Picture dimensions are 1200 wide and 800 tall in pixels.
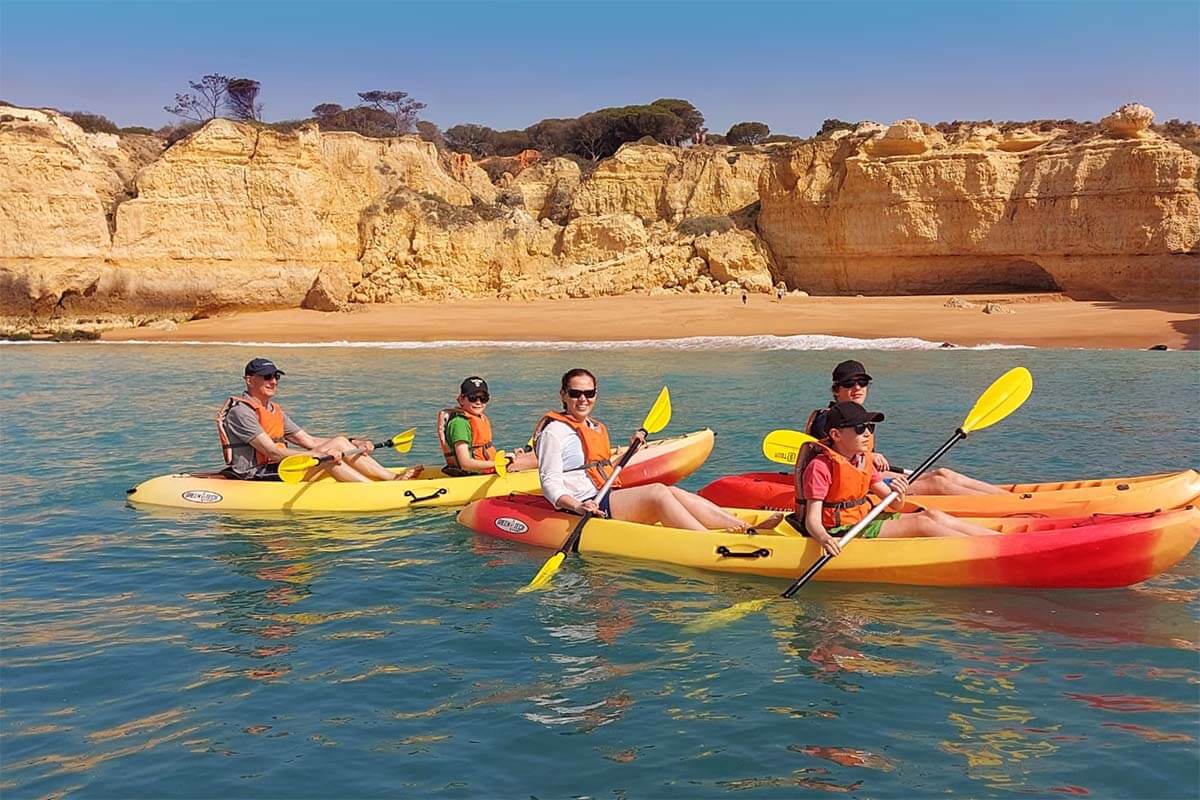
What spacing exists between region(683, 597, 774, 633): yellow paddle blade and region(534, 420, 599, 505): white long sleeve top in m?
1.50

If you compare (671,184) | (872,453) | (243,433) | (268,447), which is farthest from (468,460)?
(671,184)

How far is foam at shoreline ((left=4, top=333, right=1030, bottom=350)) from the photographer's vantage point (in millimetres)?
22031

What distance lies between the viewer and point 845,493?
5594mm

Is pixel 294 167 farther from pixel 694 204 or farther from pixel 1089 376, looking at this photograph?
pixel 1089 376

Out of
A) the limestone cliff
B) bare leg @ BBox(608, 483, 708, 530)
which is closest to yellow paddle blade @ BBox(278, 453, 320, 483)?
bare leg @ BBox(608, 483, 708, 530)

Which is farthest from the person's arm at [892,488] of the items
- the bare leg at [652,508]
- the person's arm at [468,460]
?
the person's arm at [468,460]

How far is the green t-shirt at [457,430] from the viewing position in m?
8.13

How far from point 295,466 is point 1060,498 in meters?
5.51

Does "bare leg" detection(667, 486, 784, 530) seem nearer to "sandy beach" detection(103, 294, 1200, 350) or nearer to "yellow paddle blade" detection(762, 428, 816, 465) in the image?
"yellow paddle blade" detection(762, 428, 816, 465)

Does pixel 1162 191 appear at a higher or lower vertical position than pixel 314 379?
higher

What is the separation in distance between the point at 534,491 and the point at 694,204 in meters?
26.0

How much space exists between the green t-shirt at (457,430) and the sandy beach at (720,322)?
16366 mm

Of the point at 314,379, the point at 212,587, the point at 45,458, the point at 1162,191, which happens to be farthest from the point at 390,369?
the point at 1162,191

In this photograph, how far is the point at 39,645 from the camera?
199 inches
